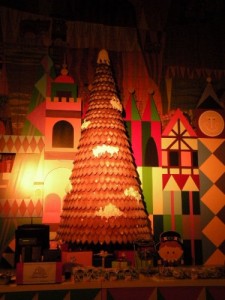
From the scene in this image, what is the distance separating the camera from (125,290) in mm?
1859

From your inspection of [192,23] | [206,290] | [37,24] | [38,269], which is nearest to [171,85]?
[192,23]

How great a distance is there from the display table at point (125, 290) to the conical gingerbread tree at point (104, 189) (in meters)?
0.31

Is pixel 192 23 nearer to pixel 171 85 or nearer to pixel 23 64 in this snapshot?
pixel 171 85

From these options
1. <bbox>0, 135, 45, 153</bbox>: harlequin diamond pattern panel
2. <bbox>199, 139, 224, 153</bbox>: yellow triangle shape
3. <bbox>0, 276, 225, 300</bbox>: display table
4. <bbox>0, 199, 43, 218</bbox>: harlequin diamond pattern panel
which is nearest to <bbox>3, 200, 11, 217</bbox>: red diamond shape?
<bbox>0, 199, 43, 218</bbox>: harlequin diamond pattern panel

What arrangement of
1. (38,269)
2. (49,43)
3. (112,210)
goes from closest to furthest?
(38,269) → (112,210) → (49,43)

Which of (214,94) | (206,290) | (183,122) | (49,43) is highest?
(49,43)

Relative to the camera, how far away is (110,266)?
2.15m

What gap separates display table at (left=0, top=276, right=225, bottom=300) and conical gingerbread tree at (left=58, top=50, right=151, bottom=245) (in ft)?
1.02

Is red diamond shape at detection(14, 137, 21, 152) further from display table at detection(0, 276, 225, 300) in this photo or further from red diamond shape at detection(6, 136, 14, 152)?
display table at detection(0, 276, 225, 300)

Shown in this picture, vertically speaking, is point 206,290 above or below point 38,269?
below

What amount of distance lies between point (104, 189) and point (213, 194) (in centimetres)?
105

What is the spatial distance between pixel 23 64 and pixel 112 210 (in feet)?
4.77

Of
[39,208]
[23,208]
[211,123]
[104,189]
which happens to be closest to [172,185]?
[211,123]

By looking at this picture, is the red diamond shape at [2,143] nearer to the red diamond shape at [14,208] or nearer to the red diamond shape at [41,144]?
the red diamond shape at [41,144]
